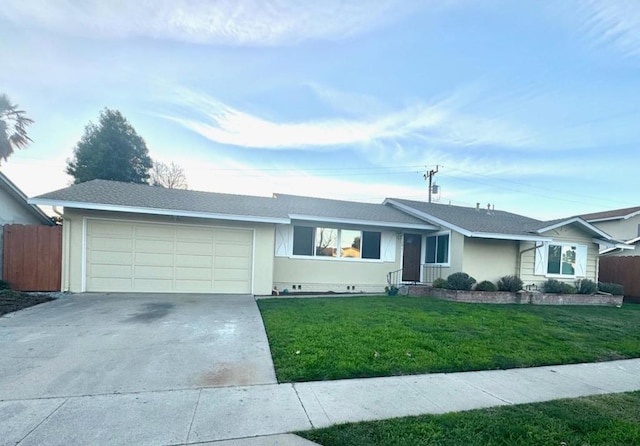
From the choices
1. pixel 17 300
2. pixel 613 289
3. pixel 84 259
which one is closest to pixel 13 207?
pixel 84 259

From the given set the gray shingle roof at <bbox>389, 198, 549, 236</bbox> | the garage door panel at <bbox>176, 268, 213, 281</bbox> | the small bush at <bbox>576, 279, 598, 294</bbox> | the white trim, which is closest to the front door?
the gray shingle roof at <bbox>389, 198, 549, 236</bbox>

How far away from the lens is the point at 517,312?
951 centimetres

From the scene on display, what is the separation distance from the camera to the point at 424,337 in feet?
20.5

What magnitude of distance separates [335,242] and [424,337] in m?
6.93

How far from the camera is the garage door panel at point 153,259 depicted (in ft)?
33.8

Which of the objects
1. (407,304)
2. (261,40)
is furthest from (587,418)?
(261,40)

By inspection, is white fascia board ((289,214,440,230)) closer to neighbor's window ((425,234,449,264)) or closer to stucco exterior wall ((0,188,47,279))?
neighbor's window ((425,234,449,264))

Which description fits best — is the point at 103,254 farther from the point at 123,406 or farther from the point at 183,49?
the point at 123,406

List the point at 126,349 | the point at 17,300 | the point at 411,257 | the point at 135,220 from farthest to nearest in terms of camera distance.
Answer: the point at 411,257, the point at 135,220, the point at 17,300, the point at 126,349

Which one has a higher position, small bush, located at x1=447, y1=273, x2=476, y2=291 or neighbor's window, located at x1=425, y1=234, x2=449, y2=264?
neighbor's window, located at x1=425, y1=234, x2=449, y2=264

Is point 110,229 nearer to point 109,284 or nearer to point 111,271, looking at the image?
point 111,271

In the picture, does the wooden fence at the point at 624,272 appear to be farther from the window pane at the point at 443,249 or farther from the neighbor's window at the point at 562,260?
the window pane at the point at 443,249

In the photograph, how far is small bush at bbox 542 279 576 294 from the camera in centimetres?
1237

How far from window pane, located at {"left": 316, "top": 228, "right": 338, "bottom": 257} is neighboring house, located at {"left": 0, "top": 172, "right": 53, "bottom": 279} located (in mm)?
9912
